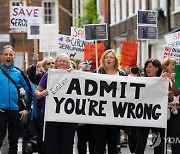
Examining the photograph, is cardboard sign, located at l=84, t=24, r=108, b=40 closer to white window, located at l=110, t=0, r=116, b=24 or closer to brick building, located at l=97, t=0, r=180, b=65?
brick building, located at l=97, t=0, r=180, b=65

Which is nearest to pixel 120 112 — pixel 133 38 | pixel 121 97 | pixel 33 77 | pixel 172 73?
pixel 121 97

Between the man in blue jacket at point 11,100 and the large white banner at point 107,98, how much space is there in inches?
24.1

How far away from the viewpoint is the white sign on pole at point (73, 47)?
17094 millimetres

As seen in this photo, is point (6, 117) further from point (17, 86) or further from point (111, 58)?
point (111, 58)

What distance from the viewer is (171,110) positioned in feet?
33.3

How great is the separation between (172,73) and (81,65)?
9.38ft

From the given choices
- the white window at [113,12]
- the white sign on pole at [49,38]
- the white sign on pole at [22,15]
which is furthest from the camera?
the white window at [113,12]

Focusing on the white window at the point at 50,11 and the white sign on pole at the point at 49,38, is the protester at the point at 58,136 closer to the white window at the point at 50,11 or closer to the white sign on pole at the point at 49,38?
the white sign on pole at the point at 49,38

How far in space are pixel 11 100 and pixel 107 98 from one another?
55.0 inches

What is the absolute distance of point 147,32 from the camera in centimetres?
1527

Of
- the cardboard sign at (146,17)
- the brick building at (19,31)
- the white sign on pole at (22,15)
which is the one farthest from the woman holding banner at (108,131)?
the brick building at (19,31)

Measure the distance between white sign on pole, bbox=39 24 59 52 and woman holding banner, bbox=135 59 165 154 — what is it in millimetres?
7429

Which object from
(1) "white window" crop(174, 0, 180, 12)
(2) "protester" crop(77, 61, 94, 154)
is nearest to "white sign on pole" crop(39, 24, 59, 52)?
(2) "protester" crop(77, 61, 94, 154)

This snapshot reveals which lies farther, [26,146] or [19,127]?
[26,146]
